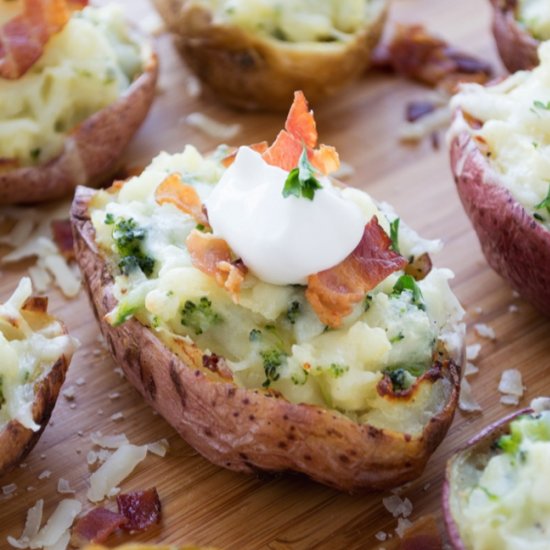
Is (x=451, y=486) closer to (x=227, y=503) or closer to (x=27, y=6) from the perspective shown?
(x=227, y=503)

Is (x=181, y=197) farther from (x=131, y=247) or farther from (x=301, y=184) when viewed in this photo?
(x=301, y=184)

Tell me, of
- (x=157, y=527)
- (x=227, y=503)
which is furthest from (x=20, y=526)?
(x=227, y=503)

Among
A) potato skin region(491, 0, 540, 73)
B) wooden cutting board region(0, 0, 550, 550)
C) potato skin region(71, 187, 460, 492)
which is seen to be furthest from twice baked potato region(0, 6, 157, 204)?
potato skin region(491, 0, 540, 73)

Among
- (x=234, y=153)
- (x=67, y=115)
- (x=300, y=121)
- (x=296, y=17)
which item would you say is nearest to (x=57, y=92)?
(x=67, y=115)

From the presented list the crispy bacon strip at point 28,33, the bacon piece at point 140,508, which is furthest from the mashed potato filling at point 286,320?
the crispy bacon strip at point 28,33

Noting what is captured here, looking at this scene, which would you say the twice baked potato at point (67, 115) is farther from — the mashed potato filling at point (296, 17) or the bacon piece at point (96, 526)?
the bacon piece at point (96, 526)
